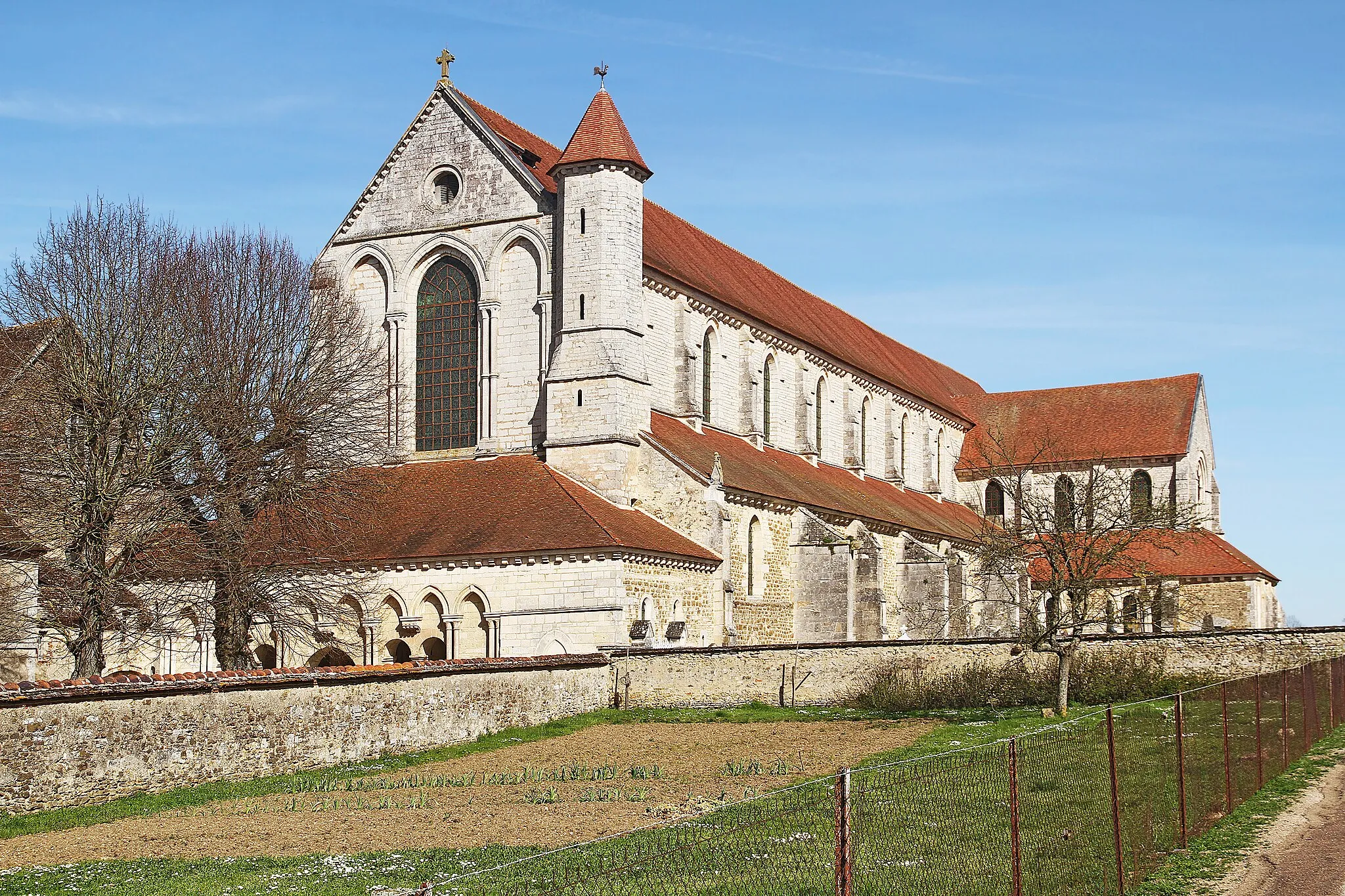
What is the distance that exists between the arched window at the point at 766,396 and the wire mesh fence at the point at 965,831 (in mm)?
28710

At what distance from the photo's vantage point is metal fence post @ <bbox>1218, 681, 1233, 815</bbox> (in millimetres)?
14547

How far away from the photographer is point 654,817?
15.5 m

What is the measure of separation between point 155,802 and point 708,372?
24.2 m

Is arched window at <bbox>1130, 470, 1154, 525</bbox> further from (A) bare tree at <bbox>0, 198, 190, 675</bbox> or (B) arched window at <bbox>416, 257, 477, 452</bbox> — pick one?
(A) bare tree at <bbox>0, 198, 190, 675</bbox>

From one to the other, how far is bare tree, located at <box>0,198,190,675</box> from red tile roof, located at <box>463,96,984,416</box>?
37.1 ft

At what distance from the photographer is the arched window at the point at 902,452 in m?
52.9

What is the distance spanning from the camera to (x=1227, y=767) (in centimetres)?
1470

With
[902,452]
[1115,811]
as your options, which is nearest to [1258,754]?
[1115,811]

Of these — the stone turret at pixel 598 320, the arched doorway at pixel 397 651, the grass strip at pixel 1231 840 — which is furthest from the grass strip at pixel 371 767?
the grass strip at pixel 1231 840

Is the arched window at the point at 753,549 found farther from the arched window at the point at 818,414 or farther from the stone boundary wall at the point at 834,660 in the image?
the arched window at the point at 818,414

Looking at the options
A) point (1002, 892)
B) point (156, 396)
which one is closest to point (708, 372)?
point (156, 396)

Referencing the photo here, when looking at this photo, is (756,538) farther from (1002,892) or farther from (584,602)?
(1002,892)

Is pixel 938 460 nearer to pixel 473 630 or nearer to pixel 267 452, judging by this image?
pixel 473 630

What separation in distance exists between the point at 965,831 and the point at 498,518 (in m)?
22.6
